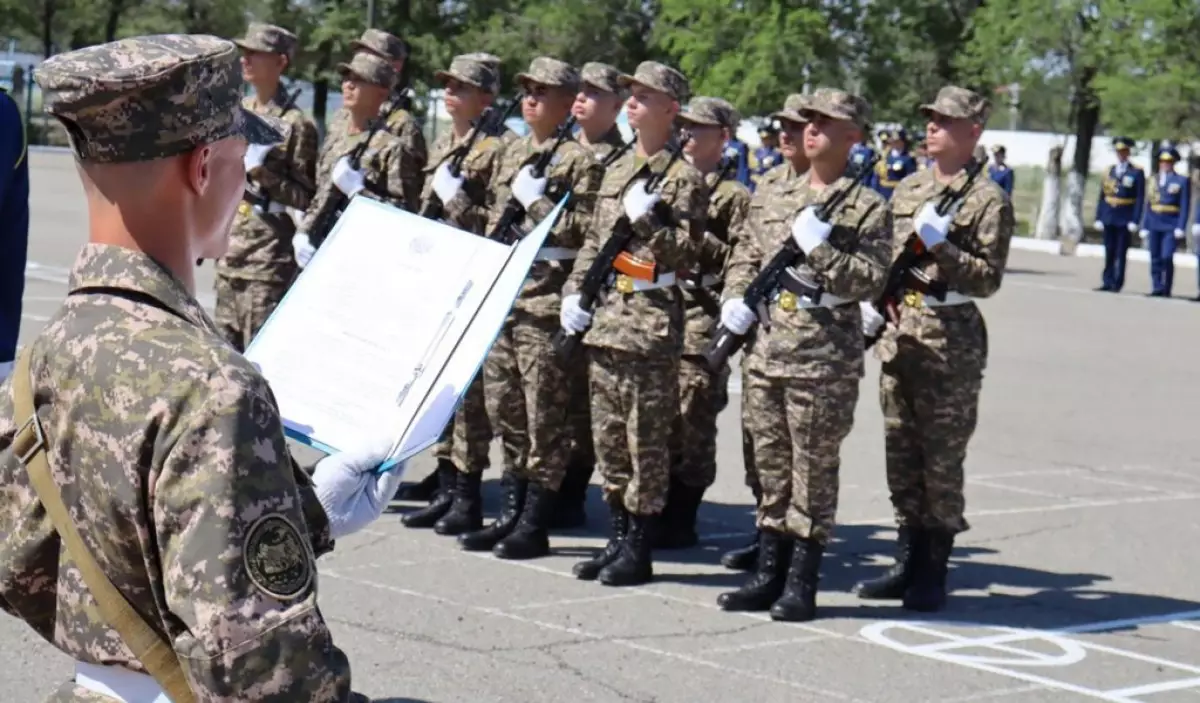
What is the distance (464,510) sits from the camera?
8.52 meters

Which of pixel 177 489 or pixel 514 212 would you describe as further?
pixel 514 212

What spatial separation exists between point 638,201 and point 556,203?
0.73 m

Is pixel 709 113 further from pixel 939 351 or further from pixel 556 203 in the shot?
pixel 939 351

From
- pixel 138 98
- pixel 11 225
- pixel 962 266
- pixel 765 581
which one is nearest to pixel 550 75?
pixel 962 266

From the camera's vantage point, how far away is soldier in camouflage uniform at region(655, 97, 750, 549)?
8.41m

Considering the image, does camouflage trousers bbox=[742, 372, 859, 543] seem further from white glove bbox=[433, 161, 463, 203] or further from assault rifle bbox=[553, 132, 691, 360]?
white glove bbox=[433, 161, 463, 203]

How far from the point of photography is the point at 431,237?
12.1 feet

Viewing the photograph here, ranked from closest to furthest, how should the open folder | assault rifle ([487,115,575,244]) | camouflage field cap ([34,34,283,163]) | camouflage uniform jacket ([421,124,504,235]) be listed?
camouflage field cap ([34,34,283,163]), the open folder, assault rifle ([487,115,575,244]), camouflage uniform jacket ([421,124,504,235])

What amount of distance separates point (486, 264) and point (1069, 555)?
5903 mm

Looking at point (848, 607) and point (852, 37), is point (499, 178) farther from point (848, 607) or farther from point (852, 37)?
point (852, 37)

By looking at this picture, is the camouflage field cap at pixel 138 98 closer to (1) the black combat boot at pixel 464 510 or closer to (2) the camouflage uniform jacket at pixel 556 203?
(2) the camouflage uniform jacket at pixel 556 203

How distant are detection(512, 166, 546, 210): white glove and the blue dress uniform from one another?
3535 mm

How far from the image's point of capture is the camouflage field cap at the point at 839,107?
7203mm

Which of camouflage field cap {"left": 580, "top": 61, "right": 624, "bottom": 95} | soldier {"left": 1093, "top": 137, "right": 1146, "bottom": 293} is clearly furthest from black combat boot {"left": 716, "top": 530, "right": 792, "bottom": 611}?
soldier {"left": 1093, "top": 137, "right": 1146, "bottom": 293}
